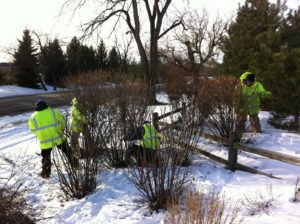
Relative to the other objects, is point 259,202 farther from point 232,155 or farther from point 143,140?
point 143,140

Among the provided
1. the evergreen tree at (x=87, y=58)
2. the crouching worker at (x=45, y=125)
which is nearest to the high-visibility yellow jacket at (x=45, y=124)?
the crouching worker at (x=45, y=125)

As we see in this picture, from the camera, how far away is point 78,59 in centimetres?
3875

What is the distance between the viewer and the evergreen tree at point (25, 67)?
114ft

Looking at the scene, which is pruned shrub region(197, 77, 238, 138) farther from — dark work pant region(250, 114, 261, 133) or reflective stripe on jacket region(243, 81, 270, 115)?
dark work pant region(250, 114, 261, 133)

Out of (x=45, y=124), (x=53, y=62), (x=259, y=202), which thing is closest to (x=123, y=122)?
(x=45, y=124)

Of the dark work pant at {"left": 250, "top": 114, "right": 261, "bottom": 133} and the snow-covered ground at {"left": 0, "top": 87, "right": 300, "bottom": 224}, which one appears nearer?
the snow-covered ground at {"left": 0, "top": 87, "right": 300, "bottom": 224}

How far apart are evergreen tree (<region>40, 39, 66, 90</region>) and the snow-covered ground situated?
32.2m

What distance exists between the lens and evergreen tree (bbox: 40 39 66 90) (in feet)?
122

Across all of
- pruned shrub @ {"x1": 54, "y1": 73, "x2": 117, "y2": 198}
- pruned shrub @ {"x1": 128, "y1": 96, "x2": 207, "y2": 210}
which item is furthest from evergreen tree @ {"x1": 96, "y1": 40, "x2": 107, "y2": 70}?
pruned shrub @ {"x1": 128, "y1": 96, "x2": 207, "y2": 210}

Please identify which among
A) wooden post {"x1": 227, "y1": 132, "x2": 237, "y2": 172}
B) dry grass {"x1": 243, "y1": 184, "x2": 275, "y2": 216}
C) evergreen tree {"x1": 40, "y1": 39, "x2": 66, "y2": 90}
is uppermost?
evergreen tree {"x1": 40, "y1": 39, "x2": 66, "y2": 90}

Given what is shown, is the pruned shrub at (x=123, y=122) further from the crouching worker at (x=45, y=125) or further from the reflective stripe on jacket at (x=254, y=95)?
A: the reflective stripe on jacket at (x=254, y=95)

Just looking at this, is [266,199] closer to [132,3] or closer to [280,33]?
[280,33]

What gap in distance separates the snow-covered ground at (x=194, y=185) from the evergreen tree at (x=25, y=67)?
30.2 m

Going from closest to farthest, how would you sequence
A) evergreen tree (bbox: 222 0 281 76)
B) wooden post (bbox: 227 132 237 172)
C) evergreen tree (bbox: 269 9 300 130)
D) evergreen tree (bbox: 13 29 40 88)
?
wooden post (bbox: 227 132 237 172) → evergreen tree (bbox: 269 9 300 130) → evergreen tree (bbox: 222 0 281 76) → evergreen tree (bbox: 13 29 40 88)
